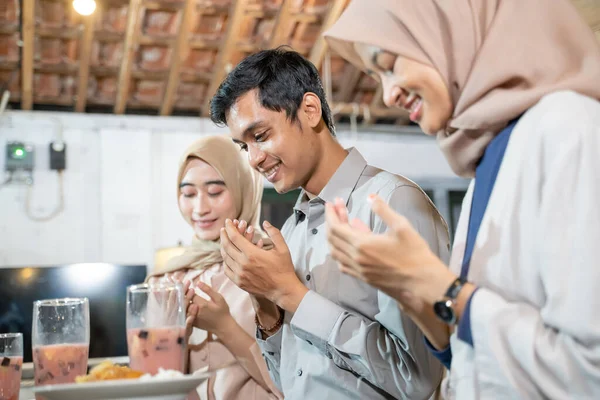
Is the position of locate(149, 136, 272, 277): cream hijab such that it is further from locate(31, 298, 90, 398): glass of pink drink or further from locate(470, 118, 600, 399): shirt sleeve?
locate(470, 118, 600, 399): shirt sleeve

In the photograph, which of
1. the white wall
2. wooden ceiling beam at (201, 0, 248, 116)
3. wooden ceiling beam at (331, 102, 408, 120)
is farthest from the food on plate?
wooden ceiling beam at (331, 102, 408, 120)

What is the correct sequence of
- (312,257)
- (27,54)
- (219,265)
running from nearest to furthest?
(312,257) → (219,265) → (27,54)

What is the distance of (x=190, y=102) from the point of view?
20.8ft

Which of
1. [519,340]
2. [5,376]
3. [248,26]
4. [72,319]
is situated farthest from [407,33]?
[248,26]

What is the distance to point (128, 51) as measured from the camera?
5.63 meters

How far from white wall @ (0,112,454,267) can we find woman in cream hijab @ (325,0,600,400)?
5.06m

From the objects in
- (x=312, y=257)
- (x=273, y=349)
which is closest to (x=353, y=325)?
(x=312, y=257)

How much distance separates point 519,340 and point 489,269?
131 mm

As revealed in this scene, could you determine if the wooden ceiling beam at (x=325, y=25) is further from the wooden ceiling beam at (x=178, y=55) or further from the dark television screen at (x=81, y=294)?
the dark television screen at (x=81, y=294)

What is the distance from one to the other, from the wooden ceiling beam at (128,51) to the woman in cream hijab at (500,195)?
4.56 m

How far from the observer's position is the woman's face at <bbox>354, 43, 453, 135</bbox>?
43.7 inches

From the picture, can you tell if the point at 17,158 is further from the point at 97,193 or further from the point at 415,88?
the point at 415,88

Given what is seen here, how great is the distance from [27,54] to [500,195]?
5.25m

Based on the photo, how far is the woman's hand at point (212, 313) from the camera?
192 cm
